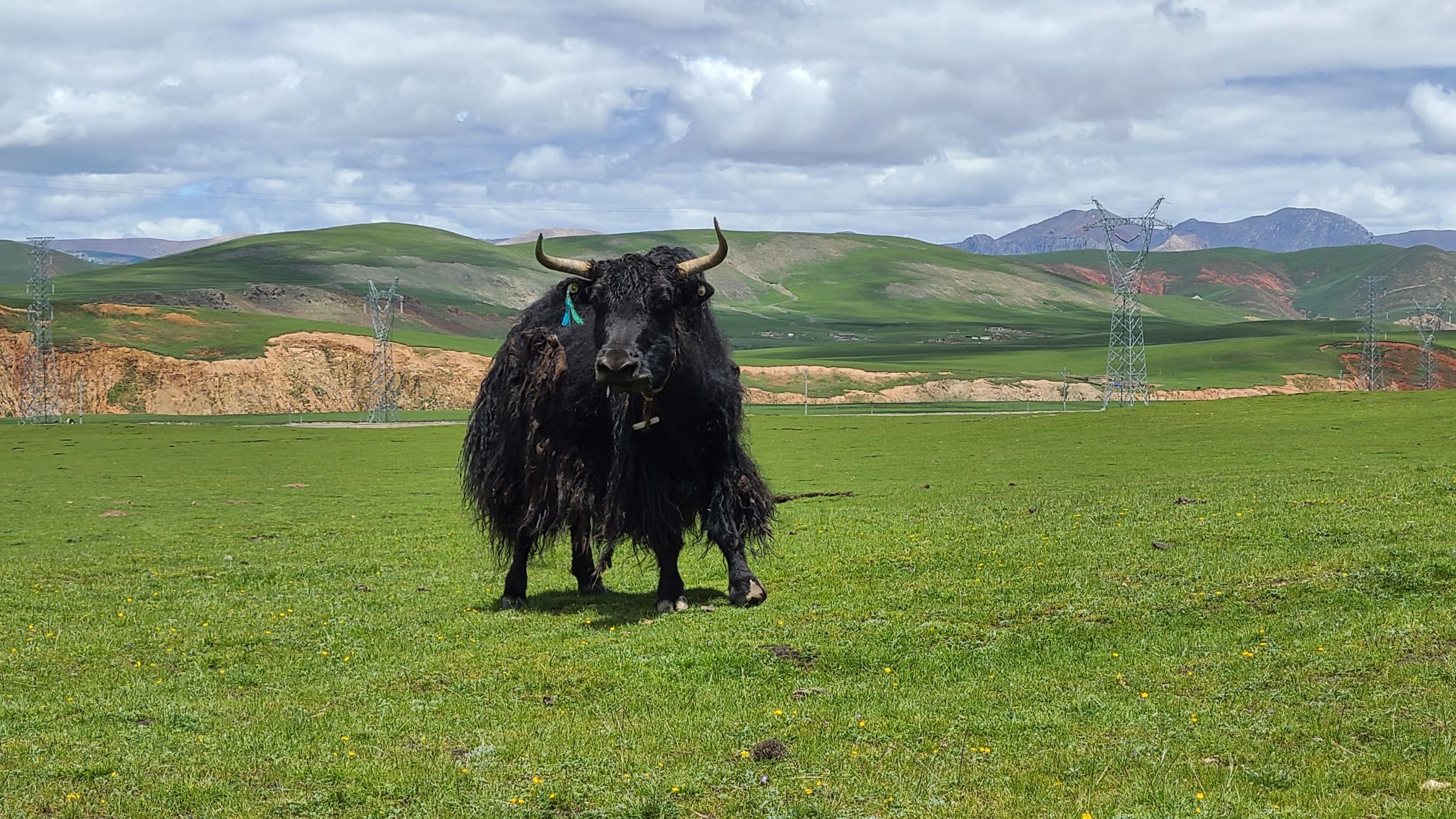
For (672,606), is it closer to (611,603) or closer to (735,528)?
(735,528)

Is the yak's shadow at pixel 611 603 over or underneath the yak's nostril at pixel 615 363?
underneath

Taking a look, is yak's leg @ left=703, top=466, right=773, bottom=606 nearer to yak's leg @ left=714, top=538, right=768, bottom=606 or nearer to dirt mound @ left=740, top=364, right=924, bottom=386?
yak's leg @ left=714, top=538, right=768, bottom=606

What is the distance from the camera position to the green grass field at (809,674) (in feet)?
26.1

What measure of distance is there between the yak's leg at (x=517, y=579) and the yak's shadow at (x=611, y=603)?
0.16m

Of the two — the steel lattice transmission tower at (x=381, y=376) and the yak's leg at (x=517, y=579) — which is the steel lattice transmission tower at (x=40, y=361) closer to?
the steel lattice transmission tower at (x=381, y=376)

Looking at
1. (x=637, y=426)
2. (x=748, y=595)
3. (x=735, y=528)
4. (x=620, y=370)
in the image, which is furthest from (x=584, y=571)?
(x=620, y=370)

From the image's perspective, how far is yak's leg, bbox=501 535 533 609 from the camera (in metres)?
15.1

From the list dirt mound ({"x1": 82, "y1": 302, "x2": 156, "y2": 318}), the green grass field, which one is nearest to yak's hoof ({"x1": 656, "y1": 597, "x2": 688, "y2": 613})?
the green grass field

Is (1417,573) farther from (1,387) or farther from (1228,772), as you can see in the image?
(1,387)

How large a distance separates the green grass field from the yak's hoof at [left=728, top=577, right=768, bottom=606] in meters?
0.18

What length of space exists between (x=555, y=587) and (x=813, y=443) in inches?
1734

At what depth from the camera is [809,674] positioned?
1102cm

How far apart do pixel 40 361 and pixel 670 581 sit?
353ft

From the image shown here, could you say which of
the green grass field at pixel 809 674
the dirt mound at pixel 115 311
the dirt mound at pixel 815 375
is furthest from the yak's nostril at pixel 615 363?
the dirt mound at pixel 115 311
